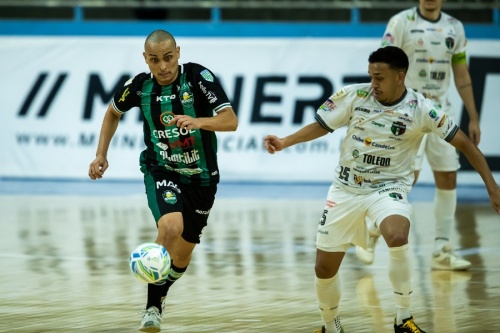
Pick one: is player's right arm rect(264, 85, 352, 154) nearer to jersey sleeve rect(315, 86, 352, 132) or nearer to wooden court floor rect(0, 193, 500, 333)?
jersey sleeve rect(315, 86, 352, 132)

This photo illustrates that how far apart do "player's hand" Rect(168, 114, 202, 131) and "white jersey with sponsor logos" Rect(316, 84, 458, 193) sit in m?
0.92

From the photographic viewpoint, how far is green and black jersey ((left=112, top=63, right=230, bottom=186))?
786 cm

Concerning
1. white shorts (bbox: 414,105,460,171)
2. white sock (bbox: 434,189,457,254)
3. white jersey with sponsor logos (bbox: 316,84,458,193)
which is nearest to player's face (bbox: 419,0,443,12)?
white shorts (bbox: 414,105,460,171)

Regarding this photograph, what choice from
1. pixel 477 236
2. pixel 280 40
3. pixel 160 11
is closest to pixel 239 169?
pixel 280 40

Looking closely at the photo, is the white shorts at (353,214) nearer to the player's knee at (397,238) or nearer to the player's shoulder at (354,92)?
the player's knee at (397,238)

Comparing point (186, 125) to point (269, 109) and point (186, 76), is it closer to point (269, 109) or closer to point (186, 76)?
point (186, 76)

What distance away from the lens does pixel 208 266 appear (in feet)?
34.7

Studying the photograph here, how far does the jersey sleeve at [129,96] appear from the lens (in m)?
8.02

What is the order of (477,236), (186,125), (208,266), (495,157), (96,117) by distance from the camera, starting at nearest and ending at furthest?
(186,125) < (208,266) < (477,236) < (495,157) < (96,117)


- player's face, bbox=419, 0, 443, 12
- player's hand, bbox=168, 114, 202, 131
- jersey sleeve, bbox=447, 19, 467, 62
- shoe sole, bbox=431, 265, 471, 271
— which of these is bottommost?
shoe sole, bbox=431, 265, 471, 271

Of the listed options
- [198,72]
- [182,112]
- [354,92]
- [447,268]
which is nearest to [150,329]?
[182,112]

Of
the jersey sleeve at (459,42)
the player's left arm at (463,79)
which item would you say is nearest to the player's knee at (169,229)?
the player's left arm at (463,79)

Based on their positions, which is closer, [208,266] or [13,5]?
[208,266]

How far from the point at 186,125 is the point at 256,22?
10.00 metres
